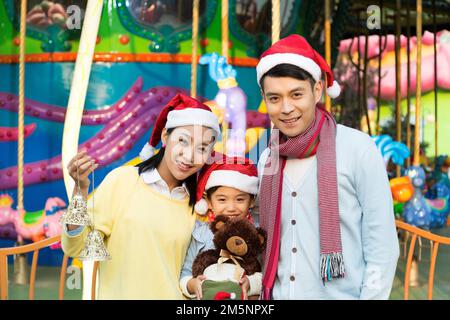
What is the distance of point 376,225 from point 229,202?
1.62 feet

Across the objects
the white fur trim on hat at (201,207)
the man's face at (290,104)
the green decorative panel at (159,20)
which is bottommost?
the white fur trim on hat at (201,207)

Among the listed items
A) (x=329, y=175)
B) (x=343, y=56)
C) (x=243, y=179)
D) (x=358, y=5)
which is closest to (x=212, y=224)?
(x=243, y=179)

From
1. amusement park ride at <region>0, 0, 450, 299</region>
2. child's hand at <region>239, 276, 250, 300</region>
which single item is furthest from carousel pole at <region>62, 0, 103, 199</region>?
amusement park ride at <region>0, 0, 450, 299</region>

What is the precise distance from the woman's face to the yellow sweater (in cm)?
10

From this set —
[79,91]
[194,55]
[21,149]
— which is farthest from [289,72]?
[21,149]

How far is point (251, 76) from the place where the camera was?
4.53 m

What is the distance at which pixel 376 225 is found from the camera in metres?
1.77

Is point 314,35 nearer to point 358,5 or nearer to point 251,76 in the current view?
point 251,76

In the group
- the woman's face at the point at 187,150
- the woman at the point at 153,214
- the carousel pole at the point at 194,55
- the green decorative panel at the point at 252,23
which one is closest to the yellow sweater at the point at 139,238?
the woman at the point at 153,214

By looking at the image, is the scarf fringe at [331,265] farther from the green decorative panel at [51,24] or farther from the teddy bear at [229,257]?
the green decorative panel at [51,24]

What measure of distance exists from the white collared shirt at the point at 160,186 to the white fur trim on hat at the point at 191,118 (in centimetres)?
16

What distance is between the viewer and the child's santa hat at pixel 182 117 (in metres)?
2.04

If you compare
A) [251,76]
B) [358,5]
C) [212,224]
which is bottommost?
[212,224]
